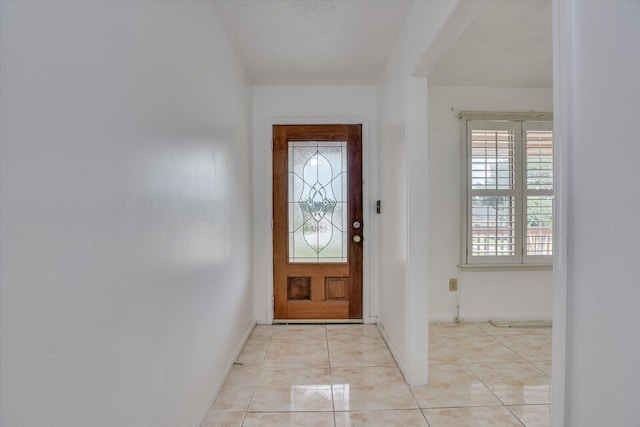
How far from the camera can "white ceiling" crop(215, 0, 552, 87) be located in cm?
228

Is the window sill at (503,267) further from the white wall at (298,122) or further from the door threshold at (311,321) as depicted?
the door threshold at (311,321)

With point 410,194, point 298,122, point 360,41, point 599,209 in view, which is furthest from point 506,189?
point 599,209

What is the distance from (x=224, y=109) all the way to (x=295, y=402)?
201cm

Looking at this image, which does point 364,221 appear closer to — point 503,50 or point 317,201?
point 317,201

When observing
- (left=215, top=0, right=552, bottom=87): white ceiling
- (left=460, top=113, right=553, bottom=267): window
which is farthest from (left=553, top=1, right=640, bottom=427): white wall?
(left=460, top=113, right=553, bottom=267): window

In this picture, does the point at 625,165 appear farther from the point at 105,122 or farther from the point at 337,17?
the point at 337,17

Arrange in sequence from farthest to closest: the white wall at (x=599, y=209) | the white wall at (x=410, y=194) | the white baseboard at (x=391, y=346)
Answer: the white baseboard at (x=391, y=346)
the white wall at (x=410, y=194)
the white wall at (x=599, y=209)

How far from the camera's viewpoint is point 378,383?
2365 mm

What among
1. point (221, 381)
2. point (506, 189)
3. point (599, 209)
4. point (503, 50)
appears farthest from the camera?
point (506, 189)

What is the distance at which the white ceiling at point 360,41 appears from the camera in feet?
7.48

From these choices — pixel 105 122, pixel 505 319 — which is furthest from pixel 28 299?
pixel 505 319

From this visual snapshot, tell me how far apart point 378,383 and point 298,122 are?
8.30 ft

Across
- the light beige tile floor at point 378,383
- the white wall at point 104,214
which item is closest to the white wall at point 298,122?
the light beige tile floor at point 378,383

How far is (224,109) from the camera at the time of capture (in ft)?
8.23
